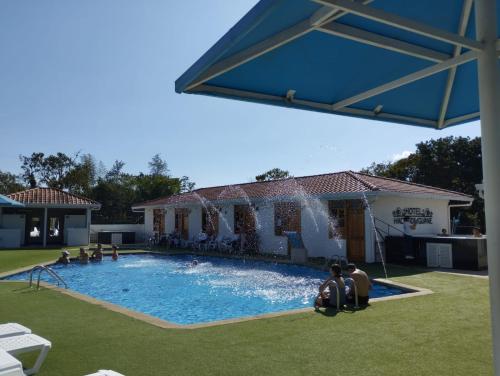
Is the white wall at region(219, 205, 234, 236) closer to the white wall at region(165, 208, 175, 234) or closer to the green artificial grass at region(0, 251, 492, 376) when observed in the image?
the white wall at region(165, 208, 175, 234)

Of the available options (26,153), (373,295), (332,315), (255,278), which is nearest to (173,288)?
(255,278)

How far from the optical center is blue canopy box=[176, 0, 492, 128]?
7.89 feet

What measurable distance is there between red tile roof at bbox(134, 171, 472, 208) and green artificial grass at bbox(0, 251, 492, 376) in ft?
32.5

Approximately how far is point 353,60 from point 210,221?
74.6ft

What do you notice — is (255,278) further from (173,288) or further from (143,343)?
(143,343)

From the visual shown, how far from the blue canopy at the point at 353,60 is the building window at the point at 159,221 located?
1086 inches

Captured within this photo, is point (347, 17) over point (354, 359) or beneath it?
over

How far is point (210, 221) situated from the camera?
25.6 metres

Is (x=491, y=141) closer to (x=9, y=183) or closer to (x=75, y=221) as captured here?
(x=75, y=221)

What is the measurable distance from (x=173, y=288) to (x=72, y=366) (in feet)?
28.2

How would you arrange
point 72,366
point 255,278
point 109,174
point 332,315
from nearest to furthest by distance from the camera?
point 72,366 < point 332,315 < point 255,278 < point 109,174

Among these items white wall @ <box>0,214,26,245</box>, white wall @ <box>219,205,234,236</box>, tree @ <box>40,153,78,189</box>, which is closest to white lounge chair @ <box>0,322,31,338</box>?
white wall @ <box>219,205,234,236</box>

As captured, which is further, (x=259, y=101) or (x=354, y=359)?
(x=354, y=359)

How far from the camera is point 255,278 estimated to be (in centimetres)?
1448
